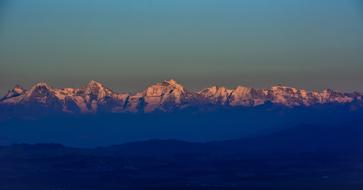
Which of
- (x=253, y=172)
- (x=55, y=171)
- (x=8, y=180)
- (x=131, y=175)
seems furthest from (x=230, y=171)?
(x=8, y=180)

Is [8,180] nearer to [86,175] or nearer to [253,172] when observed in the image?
[86,175]

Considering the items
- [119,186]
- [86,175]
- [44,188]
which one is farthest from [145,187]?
[86,175]

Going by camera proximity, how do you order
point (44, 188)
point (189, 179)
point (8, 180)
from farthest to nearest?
point (189, 179), point (8, 180), point (44, 188)

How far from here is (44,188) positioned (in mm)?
157125

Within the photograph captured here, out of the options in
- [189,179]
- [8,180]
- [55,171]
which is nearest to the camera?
[8,180]

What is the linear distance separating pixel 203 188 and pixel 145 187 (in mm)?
9802

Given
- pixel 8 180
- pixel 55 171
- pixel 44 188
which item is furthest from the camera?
pixel 55 171

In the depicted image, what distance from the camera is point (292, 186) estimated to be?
527ft

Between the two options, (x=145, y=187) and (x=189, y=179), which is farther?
(x=189, y=179)

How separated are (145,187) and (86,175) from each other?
94.7ft

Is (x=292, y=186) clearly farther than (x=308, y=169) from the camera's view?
No

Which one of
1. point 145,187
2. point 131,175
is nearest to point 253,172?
point 131,175

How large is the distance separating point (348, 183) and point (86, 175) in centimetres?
5132

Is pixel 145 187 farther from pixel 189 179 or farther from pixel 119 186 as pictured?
pixel 189 179
